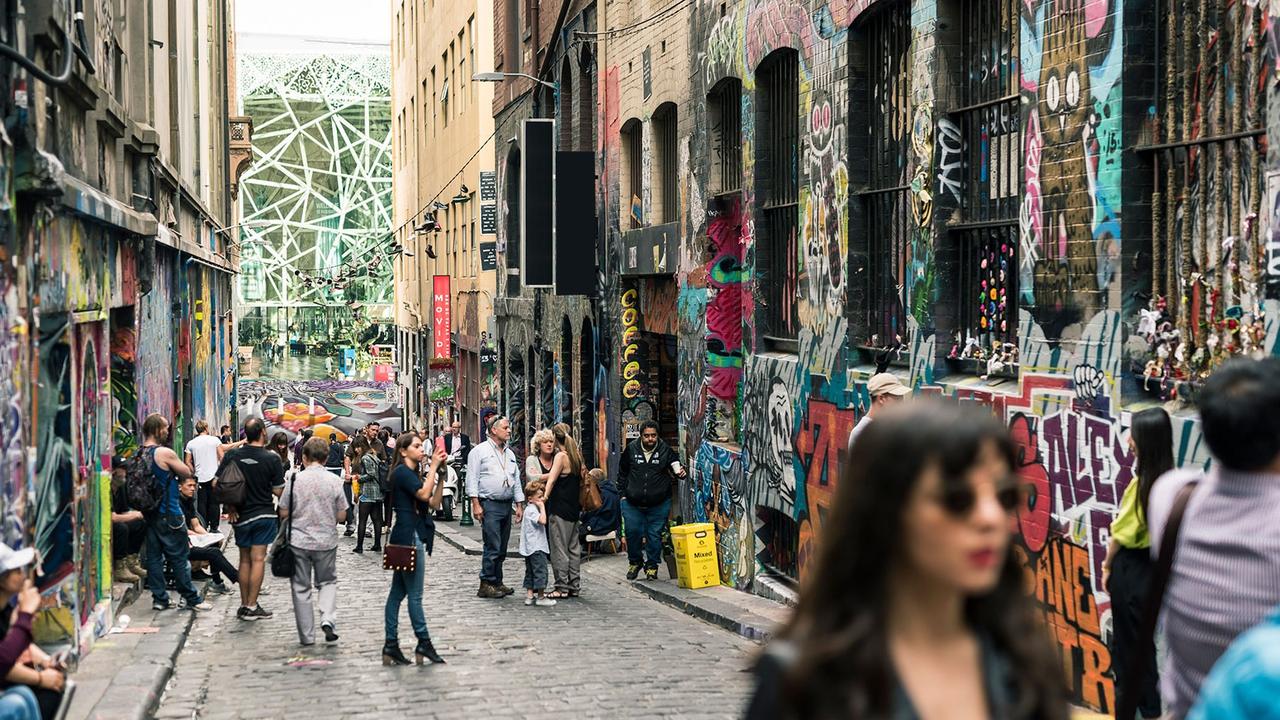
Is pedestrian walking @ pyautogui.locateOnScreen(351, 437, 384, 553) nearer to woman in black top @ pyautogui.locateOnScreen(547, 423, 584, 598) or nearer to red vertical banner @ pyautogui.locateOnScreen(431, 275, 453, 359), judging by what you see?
woman in black top @ pyautogui.locateOnScreen(547, 423, 584, 598)

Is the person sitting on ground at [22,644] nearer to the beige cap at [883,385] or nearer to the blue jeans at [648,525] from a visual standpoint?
the beige cap at [883,385]

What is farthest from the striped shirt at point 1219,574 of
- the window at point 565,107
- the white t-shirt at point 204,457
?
the window at point 565,107

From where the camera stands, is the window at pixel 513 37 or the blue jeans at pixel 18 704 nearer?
the blue jeans at pixel 18 704

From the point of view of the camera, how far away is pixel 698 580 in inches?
629

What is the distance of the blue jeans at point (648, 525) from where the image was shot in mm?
16719

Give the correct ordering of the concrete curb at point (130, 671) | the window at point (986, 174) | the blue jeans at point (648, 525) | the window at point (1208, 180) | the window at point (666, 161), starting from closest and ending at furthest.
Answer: the window at point (1208, 180) → the concrete curb at point (130, 671) → the window at point (986, 174) → the blue jeans at point (648, 525) → the window at point (666, 161)

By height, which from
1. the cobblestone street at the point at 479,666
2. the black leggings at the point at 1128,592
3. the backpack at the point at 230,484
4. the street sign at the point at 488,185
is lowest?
the cobblestone street at the point at 479,666

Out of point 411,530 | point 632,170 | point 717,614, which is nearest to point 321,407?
point 632,170

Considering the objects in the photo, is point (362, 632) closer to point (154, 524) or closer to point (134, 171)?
point (154, 524)

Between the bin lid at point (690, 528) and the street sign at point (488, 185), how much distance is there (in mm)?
20801

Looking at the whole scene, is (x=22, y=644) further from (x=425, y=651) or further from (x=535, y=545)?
(x=535, y=545)

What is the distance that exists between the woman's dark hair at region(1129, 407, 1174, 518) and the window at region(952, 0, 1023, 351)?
430 cm

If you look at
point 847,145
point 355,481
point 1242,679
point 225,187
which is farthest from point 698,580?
point 225,187

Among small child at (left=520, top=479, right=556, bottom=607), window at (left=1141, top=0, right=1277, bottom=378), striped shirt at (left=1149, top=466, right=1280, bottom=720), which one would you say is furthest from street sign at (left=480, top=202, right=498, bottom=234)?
striped shirt at (left=1149, top=466, right=1280, bottom=720)
